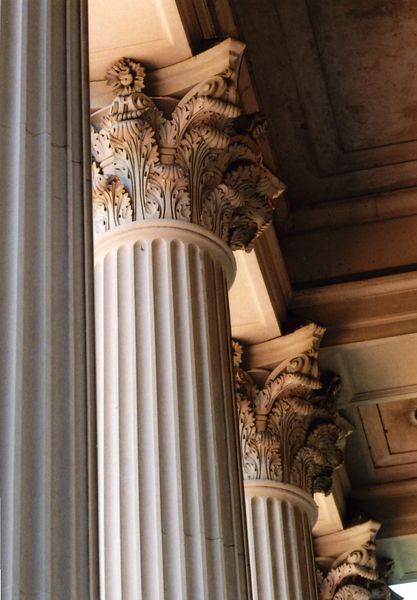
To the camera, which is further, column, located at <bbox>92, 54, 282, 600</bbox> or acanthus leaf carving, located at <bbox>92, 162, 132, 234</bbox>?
acanthus leaf carving, located at <bbox>92, 162, 132, 234</bbox>

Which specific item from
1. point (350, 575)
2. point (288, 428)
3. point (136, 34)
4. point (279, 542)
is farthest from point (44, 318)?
point (350, 575)

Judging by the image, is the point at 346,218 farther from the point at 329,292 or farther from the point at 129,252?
the point at 129,252

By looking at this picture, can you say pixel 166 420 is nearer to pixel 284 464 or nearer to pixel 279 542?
pixel 279 542

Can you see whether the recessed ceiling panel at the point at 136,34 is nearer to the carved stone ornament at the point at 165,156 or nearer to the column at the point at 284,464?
the carved stone ornament at the point at 165,156

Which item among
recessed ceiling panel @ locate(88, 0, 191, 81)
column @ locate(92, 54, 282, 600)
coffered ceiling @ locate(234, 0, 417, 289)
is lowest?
column @ locate(92, 54, 282, 600)

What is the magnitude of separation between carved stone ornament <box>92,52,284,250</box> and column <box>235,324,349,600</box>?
463 centimetres

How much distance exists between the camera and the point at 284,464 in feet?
57.1

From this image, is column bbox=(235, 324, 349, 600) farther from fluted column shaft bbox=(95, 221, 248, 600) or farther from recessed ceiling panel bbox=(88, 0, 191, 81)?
recessed ceiling panel bbox=(88, 0, 191, 81)

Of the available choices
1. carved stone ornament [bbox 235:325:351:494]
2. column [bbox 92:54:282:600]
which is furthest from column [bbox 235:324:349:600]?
column [bbox 92:54:282:600]

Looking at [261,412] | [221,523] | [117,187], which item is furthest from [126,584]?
[261,412]

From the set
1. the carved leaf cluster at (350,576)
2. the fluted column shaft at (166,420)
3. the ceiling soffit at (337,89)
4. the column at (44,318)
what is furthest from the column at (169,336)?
the carved leaf cluster at (350,576)

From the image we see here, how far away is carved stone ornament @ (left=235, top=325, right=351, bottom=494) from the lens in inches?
672

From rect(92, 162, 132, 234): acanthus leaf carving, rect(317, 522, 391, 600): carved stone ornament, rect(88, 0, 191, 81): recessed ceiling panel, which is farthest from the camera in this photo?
rect(317, 522, 391, 600): carved stone ornament

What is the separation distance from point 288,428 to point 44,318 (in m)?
12.6
